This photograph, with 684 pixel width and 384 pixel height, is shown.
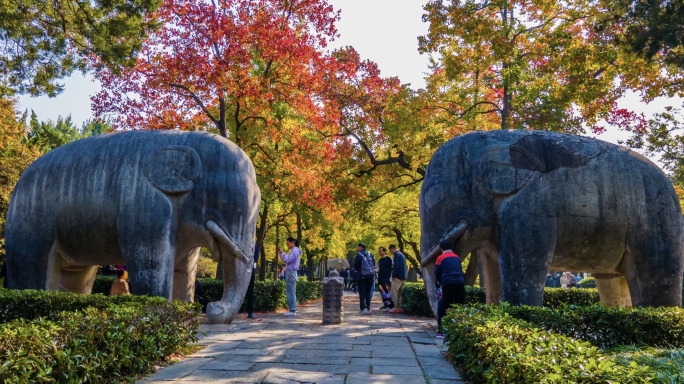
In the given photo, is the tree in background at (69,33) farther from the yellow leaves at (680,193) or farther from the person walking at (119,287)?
the yellow leaves at (680,193)

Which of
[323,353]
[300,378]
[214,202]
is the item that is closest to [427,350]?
[323,353]

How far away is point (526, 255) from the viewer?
25.3ft

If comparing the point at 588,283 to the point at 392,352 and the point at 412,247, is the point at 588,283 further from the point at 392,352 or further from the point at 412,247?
the point at 392,352

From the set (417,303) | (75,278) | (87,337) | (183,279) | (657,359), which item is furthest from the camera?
(417,303)

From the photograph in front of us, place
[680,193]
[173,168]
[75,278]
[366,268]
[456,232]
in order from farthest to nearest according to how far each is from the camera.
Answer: [680,193], [366,268], [75,278], [173,168], [456,232]

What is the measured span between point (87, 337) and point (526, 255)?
5.85 m

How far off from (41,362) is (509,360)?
3.40 m

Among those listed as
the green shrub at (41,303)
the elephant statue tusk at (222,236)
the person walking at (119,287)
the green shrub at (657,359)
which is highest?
the elephant statue tusk at (222,236)

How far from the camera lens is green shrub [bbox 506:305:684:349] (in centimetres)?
654

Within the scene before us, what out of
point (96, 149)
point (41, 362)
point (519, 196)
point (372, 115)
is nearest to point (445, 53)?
point (372, 115)

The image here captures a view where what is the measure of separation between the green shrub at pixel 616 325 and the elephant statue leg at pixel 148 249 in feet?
17.4

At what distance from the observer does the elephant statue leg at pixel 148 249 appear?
7863mm

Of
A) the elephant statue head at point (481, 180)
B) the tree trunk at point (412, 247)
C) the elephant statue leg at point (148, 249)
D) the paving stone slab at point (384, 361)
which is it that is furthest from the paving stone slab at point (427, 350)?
the tree trunk at point (412, 247)

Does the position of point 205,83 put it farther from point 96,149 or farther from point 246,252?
point 246,252
